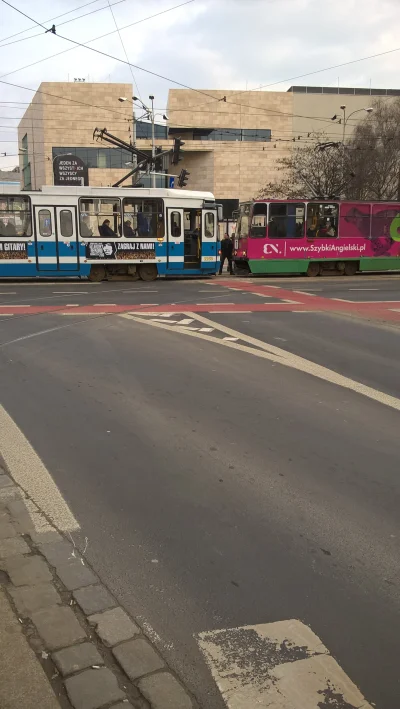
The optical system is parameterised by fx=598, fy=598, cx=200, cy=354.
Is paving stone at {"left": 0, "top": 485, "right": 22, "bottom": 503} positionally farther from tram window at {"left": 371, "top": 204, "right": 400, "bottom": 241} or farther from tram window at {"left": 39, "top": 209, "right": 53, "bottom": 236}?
tram window at {"left": 371, "top": 204, "right": 400, "bottom": 241}

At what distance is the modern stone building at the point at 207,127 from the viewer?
2598 inches

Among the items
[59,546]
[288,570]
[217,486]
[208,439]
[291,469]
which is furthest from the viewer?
[208,439]

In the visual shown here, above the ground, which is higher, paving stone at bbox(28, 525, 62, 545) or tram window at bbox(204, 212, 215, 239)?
tram window at bbox(204, 212, 215, 239)

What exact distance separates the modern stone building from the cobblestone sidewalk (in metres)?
66.1

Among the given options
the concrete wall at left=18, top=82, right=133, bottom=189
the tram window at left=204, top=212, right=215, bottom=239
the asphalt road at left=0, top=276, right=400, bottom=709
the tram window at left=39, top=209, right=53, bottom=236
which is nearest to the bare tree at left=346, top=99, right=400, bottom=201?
the tram window at left=204, top=212, right=215, bottom=239

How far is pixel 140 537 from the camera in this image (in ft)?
12.4

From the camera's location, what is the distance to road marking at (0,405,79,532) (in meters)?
4.07

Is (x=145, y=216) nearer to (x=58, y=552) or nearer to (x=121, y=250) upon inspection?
(x=121, y=250)

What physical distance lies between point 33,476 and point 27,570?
142 cm

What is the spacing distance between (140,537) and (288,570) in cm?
95

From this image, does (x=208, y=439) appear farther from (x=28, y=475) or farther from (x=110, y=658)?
(x=110, y=658)

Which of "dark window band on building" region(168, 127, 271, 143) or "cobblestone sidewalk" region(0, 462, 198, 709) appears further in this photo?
"dark window band on building" region(168, 127, 271, 143)

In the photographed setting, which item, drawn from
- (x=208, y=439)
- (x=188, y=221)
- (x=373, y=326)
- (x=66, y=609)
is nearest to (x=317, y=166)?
(x=188, y=221)

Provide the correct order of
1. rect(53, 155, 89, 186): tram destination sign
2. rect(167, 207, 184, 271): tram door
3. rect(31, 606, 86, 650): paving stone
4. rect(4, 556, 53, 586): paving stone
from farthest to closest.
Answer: rect(53, 155, 89, 186): tram destination sign, rect(167, 207, 184, 271): tram door, rect(4, 556, 53, 586): paving stone, rect(31, 606, 86, 650): paving stone
